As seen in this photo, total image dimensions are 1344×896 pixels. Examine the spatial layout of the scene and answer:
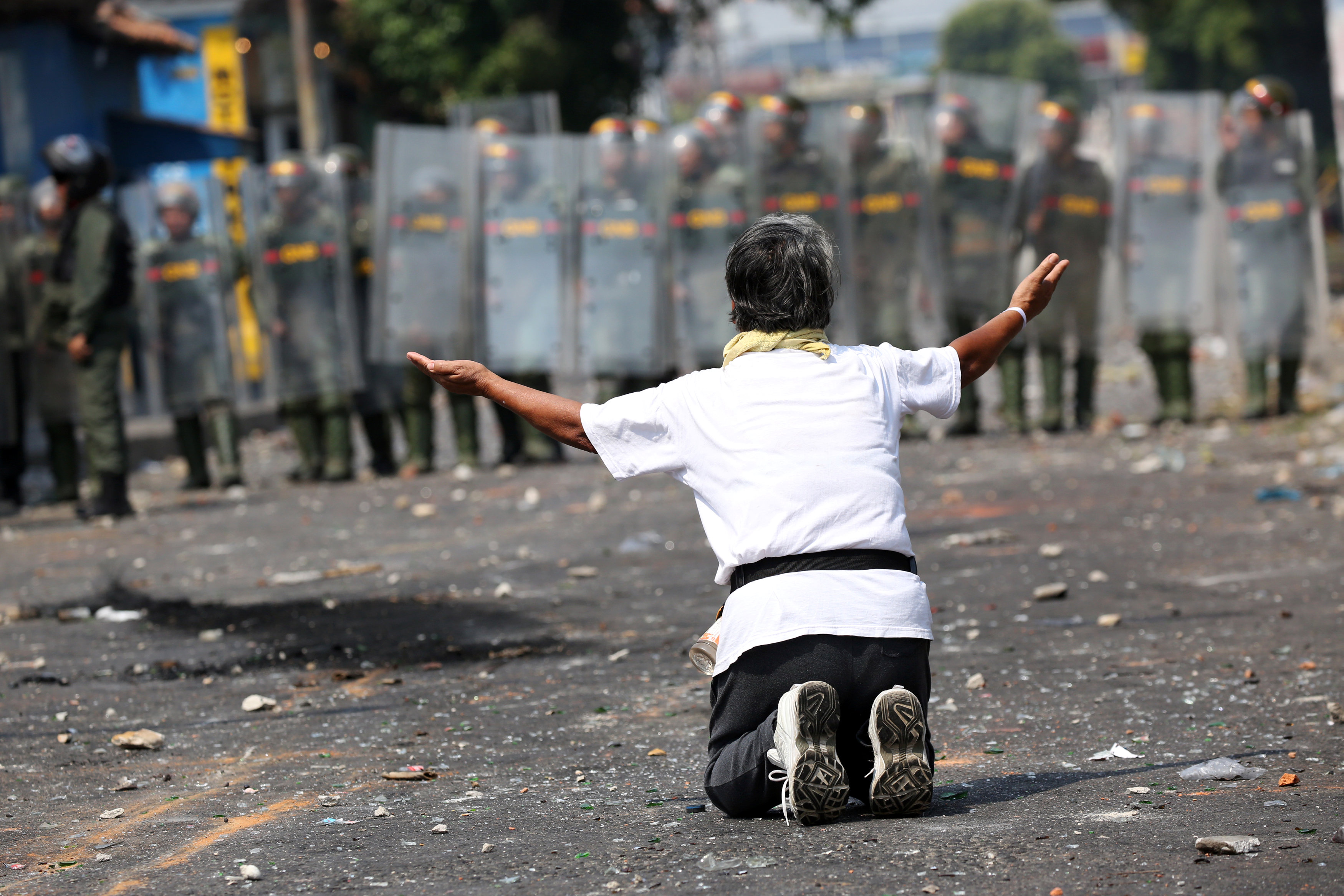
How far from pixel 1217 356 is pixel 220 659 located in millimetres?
13263

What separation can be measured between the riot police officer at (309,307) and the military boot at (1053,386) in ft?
15.4

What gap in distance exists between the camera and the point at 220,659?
18.7 feet

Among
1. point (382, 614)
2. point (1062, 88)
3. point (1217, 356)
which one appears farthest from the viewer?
point (1217, 356)

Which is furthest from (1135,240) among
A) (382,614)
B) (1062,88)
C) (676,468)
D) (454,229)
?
(676,468)

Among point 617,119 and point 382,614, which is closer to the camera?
point 382,614

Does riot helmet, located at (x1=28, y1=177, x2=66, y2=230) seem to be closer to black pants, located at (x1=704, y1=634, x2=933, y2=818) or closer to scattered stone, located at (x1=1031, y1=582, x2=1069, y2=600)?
scattered stone, located at (x1=1031, y1=582, x2=1069, y2=600)

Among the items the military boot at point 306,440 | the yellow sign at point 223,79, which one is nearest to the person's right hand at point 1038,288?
the military boot at point 306,440

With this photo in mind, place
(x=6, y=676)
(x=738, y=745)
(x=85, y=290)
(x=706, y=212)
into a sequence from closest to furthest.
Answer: (x=738, y=745)
(x=6, y=676)
(x=85, y=290)
(x=706, y=212)

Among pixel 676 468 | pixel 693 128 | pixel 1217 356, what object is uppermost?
pixel 693 128

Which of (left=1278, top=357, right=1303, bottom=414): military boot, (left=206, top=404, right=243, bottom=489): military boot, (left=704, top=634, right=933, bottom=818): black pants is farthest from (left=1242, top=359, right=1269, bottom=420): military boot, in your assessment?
(left=704, top=634, right=933, bottom=818): black pants

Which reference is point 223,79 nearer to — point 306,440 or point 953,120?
point 306,440

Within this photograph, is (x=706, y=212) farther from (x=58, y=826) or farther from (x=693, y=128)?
(x=58, y=826)

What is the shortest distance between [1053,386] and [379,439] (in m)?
4.64

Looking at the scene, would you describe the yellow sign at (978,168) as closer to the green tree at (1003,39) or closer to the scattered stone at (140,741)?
the scattered stone at (140,741)
